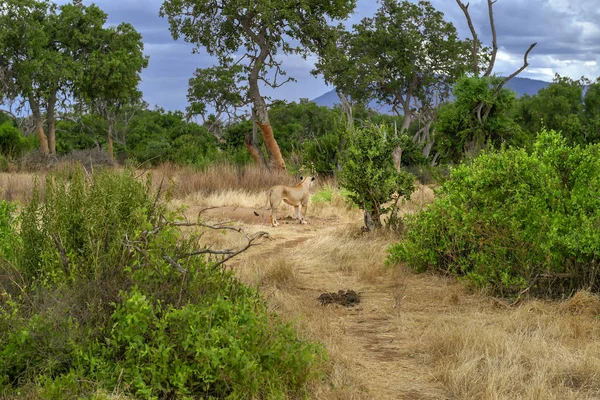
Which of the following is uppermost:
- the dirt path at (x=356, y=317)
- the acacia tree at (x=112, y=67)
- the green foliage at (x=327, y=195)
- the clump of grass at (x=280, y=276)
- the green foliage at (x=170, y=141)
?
the acacia tree at (x=112, y=67)

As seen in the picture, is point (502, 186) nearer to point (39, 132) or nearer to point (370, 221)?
point (370, 221)

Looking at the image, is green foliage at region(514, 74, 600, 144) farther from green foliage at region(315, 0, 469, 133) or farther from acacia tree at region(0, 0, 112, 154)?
acacia tree at region(0, 0, 112, 154)

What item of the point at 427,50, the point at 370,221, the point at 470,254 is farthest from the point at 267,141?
the point at 470,254

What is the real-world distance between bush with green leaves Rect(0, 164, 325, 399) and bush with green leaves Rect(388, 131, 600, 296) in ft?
9.02

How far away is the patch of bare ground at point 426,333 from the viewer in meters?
4.54

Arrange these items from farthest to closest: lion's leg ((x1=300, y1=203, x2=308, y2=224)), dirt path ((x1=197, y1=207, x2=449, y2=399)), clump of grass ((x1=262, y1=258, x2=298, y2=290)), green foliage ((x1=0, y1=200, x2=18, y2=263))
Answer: lion's leg ((x1=300, y1=203, x2=308, y2=224)) → clump of grass ((x1=262, y1=258, x2=298, y2=290)) → green foliage ((x1=0, y1=200, x2=18, y2=263)) → dirt path ((x1=197, y1=207, x2=449, y2=399))

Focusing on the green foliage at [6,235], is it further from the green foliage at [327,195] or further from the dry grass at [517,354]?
the green foliage at [327,195]

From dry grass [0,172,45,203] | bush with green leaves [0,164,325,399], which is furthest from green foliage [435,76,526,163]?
dry grass [0,172,45,203]

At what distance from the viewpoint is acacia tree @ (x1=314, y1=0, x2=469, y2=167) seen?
1384 inches

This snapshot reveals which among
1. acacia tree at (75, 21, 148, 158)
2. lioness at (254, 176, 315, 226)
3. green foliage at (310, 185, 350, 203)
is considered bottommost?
green foliage at (310, 185, 350, 203)

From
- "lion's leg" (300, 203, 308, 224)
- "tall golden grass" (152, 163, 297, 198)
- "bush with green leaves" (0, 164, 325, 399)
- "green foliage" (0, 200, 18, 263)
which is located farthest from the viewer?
"tall golden grass" (152, 163, 297, 198)

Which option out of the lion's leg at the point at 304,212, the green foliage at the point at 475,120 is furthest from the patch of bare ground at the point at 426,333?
the lion's leg at the point at 304,212

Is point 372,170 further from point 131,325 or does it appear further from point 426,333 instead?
point 131,325

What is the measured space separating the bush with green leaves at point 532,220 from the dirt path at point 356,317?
91 centimetres
